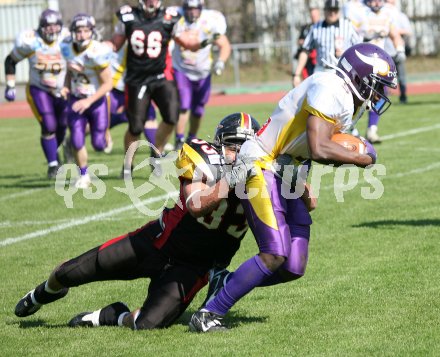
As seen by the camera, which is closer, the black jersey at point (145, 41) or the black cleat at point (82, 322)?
the black cleat at point (82, 322)

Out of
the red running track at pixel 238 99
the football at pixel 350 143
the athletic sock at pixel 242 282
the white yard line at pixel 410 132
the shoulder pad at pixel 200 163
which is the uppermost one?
the football at pixel 350 143

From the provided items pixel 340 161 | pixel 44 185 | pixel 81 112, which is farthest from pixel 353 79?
pixel 44 185

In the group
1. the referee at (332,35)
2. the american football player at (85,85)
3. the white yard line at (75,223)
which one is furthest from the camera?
the referee at (332,35)

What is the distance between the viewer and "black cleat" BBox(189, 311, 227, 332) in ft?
15.7

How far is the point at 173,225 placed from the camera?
16.4ft

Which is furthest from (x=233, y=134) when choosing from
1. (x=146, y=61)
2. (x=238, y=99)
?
(x=238, y=99)

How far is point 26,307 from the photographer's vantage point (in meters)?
5.18

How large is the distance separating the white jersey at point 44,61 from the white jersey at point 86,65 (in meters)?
0.39

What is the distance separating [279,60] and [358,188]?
1659 centimetres

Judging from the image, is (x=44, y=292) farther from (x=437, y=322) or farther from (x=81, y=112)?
(x=81, y=112)

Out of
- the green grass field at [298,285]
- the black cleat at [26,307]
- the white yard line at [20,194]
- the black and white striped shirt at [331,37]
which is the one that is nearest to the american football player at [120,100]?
the green grass field at [298,285]

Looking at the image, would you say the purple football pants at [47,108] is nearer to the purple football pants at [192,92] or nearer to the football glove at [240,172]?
the purple football pants at [192,92]

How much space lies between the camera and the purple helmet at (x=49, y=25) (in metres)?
10.3

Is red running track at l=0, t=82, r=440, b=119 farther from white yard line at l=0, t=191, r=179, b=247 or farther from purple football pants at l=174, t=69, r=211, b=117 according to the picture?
white yard line at l=0, t=191, r=179, b=247
